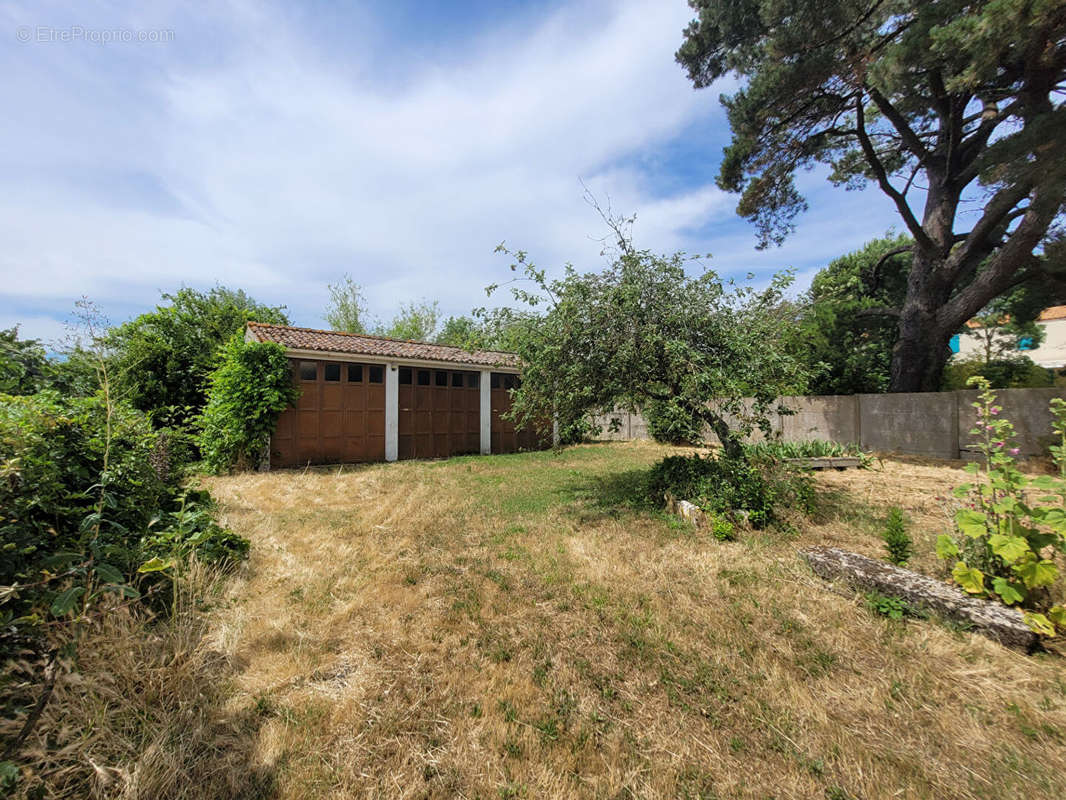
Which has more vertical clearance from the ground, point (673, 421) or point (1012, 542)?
point (673, 421)

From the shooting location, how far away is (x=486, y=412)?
12344 mm

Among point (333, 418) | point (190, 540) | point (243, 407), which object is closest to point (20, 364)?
point (190, 540)

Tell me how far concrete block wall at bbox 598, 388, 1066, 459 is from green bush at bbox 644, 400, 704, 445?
119 centimetres

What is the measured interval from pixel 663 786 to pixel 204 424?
10492mm

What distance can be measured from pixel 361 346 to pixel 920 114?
14.8 m

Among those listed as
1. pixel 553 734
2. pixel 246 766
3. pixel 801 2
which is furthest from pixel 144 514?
pixel 801 2

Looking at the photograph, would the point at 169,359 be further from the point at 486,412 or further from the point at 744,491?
the point at 744,491

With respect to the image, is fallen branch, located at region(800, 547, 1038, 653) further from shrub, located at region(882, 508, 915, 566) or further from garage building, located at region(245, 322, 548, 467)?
garage building, located at region(245, 322, 548, 467)

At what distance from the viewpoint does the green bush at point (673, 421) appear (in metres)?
4.82

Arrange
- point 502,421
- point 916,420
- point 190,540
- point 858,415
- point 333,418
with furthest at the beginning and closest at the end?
point 502,421 → point 858,415 → point 333,418 → point 916,420 → point 190,540

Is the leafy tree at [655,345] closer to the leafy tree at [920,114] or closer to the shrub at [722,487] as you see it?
the shrub at [722,487]

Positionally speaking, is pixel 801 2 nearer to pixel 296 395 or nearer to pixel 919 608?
pixel 919 608

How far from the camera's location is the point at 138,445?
327 centimetres

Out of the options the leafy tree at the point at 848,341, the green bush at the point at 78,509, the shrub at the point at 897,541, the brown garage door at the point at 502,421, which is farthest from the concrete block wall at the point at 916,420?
the green bush at the point at 78,509
